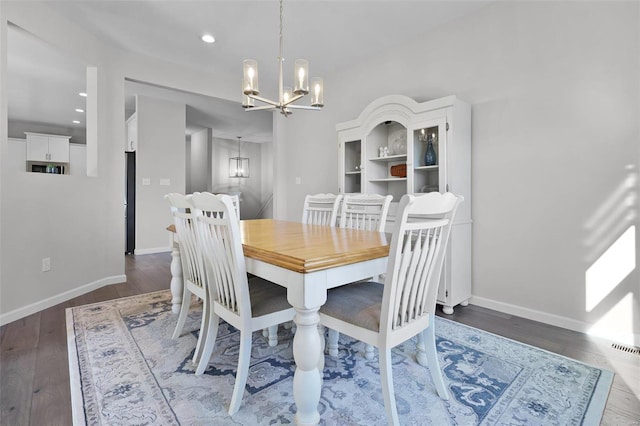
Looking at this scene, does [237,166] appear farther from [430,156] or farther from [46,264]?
[430,156]

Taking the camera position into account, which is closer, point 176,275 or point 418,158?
point 176,275

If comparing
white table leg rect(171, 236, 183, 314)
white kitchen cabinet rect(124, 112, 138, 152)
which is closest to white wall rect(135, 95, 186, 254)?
white kitchen cabinet rect(124, 112, 138, 152)

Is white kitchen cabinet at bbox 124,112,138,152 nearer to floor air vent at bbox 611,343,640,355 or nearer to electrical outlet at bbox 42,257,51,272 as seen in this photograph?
electrical outlet at bbox 42,257,51,272

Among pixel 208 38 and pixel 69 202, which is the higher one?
pixel 208 38

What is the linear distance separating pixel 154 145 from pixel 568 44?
546cm

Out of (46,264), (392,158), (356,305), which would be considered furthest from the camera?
(392,158)

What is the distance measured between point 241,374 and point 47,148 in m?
8.10

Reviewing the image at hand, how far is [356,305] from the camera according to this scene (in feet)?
4.50

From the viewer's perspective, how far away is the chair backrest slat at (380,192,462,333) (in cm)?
114

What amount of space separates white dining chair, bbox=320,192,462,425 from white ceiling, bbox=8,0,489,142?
2.24 meters

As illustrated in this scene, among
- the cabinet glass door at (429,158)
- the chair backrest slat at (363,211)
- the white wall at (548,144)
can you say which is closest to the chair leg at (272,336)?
the chair backrest slat at (363,211)

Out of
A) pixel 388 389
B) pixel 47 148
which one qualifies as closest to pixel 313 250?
pixel 388 389

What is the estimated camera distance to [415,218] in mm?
2457

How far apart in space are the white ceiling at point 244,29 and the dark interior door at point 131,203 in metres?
1.37
